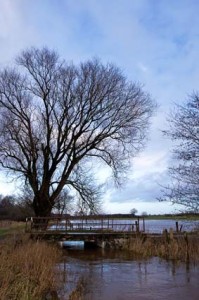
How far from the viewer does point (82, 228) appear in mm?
41562

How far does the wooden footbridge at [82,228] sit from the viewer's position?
38969 millimetres

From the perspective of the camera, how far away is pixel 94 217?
41.7 metres

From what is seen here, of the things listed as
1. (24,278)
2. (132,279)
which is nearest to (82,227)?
(132,279)

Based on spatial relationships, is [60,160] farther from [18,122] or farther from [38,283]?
[38,283]

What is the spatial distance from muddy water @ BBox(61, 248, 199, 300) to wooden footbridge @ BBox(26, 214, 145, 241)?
1017cm

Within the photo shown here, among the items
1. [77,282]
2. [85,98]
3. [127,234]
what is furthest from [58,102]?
[77,282]

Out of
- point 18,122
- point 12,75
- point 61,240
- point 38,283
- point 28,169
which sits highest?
point 12,75

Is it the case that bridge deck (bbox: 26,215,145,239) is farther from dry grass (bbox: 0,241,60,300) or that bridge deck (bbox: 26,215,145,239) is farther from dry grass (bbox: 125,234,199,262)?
dry grass (bbox: 0,241,60,300)

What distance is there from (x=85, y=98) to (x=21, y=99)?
18.6 ft

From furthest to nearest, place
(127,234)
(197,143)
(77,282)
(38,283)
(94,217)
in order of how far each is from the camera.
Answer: (94,217) → (127,234) → (77,282) → (197,143) → (38,283)

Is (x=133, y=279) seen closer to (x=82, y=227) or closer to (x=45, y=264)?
(x=45, y=264)

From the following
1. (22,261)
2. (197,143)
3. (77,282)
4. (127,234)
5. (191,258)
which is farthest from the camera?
(127,234)

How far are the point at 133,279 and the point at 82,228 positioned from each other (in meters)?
21.2

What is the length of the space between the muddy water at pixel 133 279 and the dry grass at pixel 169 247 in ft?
3.51
